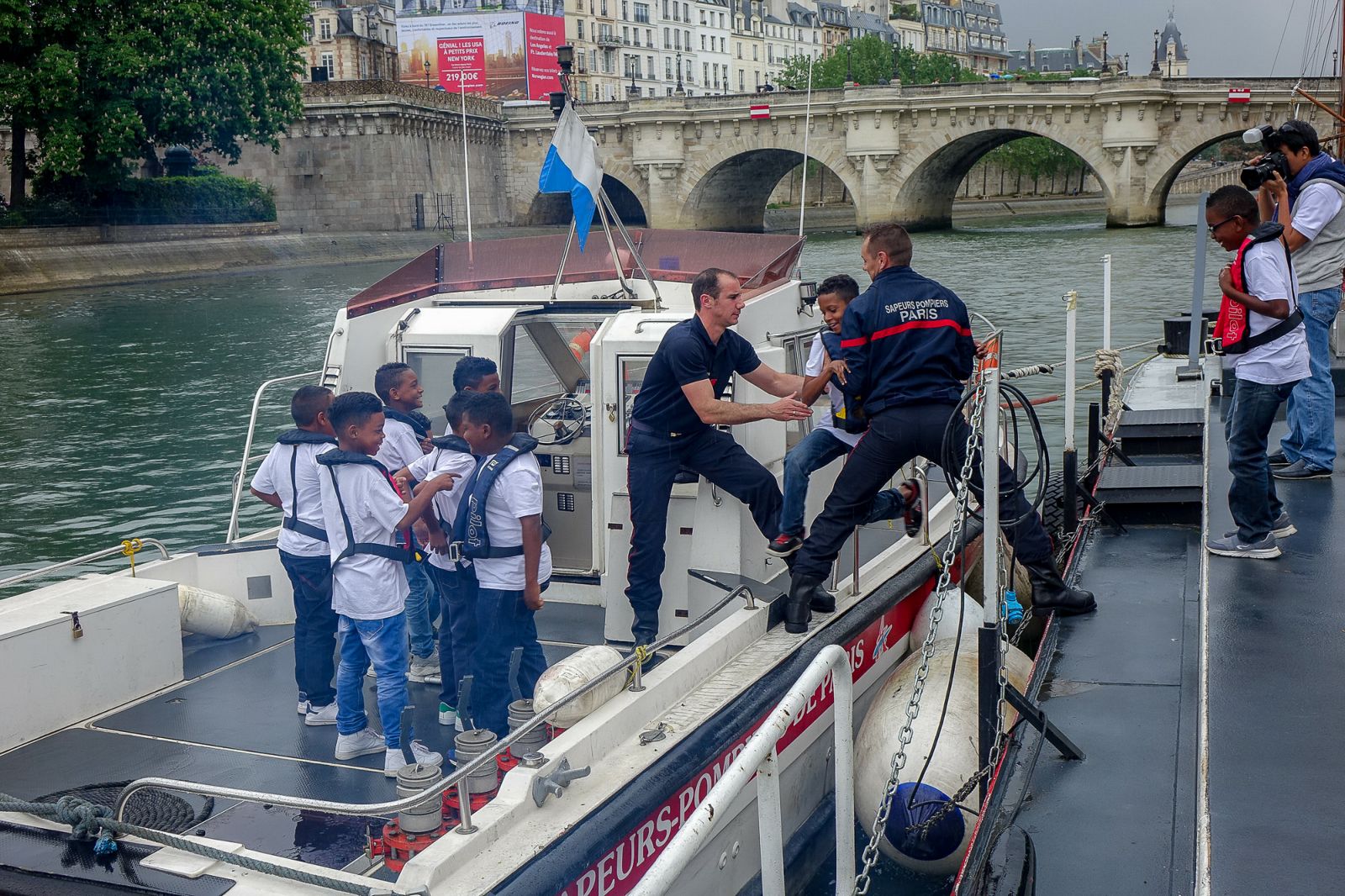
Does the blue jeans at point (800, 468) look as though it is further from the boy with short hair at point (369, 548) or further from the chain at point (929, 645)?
the boy with short hair at point (369, 548)

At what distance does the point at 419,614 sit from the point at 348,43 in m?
86.7

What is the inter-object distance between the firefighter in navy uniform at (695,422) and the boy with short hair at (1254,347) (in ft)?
6.05

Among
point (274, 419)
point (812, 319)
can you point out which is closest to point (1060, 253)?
point (274, 419)

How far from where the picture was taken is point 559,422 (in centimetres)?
715

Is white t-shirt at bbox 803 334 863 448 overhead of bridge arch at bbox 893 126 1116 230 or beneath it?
beneath

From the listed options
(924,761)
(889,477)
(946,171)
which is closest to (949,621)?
(924,761)

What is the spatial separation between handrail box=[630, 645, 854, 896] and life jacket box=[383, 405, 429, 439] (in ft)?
10.2

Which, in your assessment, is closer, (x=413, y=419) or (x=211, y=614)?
(x=413, y=419)

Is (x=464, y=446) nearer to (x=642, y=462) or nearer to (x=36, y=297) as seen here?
(x=642, y=462)

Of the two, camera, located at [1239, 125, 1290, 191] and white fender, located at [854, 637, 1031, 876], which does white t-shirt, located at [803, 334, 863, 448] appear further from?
camera, located at [1239, 125, 1290, 191]

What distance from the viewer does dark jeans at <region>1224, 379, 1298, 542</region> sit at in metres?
5.32

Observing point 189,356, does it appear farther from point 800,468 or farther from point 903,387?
point 903,387

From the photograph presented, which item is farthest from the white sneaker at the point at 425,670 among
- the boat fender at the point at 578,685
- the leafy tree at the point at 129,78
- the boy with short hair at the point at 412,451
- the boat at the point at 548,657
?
the leafy tree at the point at 129,78

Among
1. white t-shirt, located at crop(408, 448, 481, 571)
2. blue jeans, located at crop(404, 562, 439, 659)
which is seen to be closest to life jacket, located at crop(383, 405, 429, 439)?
white t-shirt, located at crop(408, 448, 481, 571)
